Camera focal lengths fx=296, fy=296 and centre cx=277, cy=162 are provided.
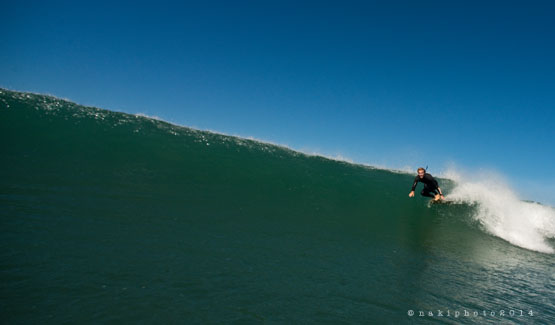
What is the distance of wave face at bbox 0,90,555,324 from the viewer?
110 inches

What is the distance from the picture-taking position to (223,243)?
4.39 metres

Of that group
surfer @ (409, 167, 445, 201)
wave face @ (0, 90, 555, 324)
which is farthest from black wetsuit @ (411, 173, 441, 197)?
wave face @ (0, 90, 555, 324)

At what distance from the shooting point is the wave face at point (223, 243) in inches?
110

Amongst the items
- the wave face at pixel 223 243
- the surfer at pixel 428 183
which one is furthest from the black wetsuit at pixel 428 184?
the wave face at pixel 223 243

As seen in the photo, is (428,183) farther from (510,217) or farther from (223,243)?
(223,243)

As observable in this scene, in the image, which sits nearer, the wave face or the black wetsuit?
the wave face

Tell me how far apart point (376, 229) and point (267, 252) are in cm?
369

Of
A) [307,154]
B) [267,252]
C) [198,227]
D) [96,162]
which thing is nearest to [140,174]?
[96,162]

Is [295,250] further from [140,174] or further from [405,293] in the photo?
[140,174]

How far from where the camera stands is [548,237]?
9203mm

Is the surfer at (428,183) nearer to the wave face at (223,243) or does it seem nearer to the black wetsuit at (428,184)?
the black wetsuit at (428,184)

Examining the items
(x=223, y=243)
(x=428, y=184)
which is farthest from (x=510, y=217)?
(x=223, y=243)

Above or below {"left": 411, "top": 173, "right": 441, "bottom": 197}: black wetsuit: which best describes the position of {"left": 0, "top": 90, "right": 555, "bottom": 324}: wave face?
below

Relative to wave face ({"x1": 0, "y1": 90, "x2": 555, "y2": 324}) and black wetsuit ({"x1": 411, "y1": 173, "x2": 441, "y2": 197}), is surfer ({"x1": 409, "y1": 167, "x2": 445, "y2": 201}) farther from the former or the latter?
wave face ({"x1": 0, "y1": 90, "x2": 555, "y2": 324})
